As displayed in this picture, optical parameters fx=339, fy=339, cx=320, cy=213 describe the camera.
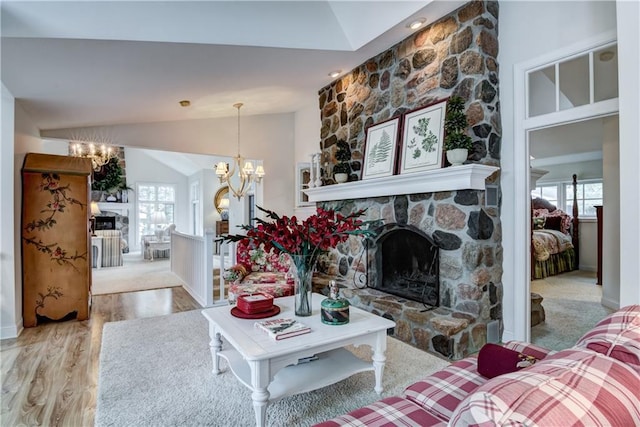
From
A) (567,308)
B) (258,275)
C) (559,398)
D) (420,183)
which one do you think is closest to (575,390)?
(559,398)

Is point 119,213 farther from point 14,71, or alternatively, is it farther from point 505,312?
point 505,312

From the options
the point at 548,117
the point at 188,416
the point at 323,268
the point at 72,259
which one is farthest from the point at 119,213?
the point at 548,117

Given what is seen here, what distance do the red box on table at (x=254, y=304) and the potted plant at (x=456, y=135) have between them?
75.1 inches

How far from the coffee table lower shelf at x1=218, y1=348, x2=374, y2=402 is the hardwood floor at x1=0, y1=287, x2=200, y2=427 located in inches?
34.4

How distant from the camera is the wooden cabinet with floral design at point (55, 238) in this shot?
11.7 ft

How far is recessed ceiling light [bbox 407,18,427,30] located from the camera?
3.19 meters

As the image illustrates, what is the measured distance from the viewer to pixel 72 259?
3.78 meters

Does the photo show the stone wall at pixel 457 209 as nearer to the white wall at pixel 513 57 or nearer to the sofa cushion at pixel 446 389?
the white wall at pixel 513 57

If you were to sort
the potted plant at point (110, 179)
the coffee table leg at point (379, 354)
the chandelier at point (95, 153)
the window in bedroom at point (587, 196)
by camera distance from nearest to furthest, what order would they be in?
the coffee table leg at point (379, 354), the window in bedroom at point (587, 196), the chandelier at point (95, 153), the potted plant at point (110, 179)

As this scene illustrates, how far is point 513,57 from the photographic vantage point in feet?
9.65

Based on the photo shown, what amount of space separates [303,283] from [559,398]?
5.37 ft

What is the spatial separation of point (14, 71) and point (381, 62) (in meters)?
3.48

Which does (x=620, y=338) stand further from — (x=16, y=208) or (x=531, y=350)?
(x=16, y=208)

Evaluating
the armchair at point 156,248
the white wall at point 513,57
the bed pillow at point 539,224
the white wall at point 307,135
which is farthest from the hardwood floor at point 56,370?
the bed pillow at point 539,224
